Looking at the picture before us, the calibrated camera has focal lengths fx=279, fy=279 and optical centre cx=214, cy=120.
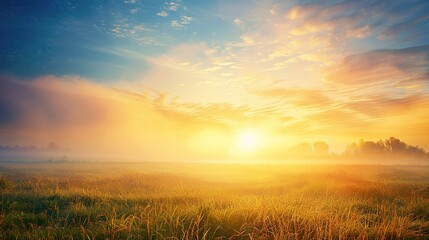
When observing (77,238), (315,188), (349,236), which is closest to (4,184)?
(77,238)

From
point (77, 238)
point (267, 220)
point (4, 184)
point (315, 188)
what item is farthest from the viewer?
point (315, 188)

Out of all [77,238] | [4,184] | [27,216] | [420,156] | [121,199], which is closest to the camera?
[77,238]

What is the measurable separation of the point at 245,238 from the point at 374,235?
13.0 feet

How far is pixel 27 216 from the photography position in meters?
10.8

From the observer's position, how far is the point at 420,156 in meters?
146

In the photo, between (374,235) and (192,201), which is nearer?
(374,235)

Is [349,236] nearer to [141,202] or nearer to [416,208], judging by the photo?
[416,208]

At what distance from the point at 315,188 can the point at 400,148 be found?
15197cm

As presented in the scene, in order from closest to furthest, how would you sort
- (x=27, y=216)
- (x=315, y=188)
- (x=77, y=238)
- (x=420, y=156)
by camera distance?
(x=77, y=238) → (x=27, y=216) → (x=315, y=188) → (x=420, y=156)

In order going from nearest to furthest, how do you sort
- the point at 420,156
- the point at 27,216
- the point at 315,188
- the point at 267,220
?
the point at 267,220
the point at 27,216
the point at 315,188
the point at 420,156

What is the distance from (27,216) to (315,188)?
23.8m

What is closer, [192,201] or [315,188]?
[192,201]

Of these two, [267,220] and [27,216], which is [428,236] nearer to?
[267,220]

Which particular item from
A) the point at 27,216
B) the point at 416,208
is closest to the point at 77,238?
the point at 27,216
